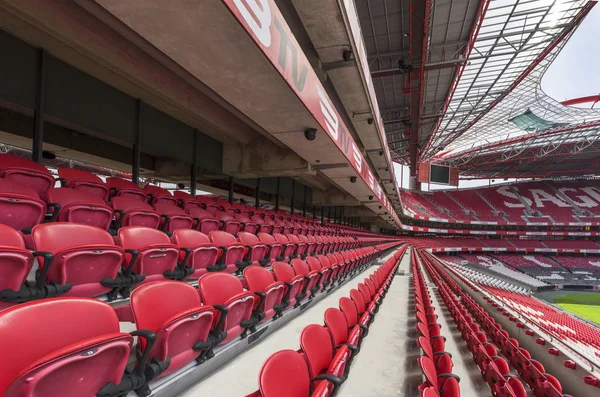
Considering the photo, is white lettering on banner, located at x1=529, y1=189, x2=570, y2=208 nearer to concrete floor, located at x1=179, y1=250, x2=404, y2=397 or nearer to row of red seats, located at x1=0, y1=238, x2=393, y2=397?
concrete floor, located at x1=179, y1=250, x2=404, y2=397

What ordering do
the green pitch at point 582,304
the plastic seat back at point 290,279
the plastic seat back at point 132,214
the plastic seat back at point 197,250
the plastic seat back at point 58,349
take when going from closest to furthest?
the plastic seat back at point 58,349 → the plastic seat back at point 197,250 → the plastic seat back at point 132,214 → the plastic seat back at point 290,279 → the green pitch at point 582,304

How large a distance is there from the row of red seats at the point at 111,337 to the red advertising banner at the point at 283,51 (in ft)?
5.87

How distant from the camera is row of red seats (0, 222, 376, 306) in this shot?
1.45 m

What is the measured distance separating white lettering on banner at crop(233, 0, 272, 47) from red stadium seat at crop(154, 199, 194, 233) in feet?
6.76

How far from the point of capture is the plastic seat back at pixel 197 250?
2.65 m

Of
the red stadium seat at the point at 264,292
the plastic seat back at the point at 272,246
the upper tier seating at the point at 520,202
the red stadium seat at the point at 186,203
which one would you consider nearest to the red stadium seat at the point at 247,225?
the plastic seat back at the point at 272,246

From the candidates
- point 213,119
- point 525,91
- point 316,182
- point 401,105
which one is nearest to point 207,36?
point 213,119

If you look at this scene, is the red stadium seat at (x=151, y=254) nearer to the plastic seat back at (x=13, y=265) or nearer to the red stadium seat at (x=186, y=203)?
the plastic seat back at (x=13, y=265)

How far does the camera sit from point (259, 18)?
7.48 ft

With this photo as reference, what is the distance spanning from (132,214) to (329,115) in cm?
282

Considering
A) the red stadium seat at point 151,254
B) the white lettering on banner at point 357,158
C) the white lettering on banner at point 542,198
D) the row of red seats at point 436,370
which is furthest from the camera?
the white lettering on banner at point 542,198

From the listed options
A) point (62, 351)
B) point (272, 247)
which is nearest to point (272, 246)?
point (272, 247)

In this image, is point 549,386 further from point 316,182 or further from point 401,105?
point 401,105

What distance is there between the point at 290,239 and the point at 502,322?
3604 mm
